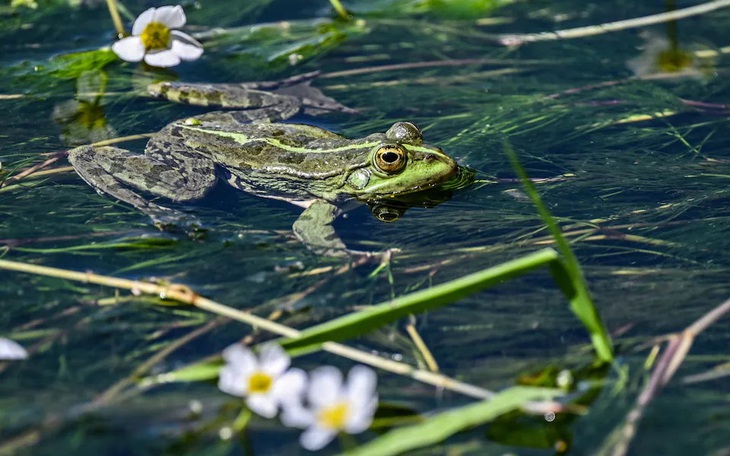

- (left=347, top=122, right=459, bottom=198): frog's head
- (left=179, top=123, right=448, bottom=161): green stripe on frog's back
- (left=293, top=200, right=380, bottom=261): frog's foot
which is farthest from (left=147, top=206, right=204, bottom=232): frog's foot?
(left=347, top=122, right=459, bottom=198): frog's head

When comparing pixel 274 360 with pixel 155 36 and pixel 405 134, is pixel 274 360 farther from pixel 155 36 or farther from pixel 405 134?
pixel 155 36

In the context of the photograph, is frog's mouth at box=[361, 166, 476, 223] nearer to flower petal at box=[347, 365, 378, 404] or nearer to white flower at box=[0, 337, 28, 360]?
flower petal at box=[347, 365, 378, 404]

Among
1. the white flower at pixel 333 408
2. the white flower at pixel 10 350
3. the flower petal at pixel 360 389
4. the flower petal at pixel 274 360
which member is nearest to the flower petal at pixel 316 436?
the white flower at pixel 333 408

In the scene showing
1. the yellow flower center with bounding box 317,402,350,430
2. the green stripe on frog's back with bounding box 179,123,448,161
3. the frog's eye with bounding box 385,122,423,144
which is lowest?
the yellow flower center with bounding box 317,402,350,430

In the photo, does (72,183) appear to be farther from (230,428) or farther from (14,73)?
(230,428)

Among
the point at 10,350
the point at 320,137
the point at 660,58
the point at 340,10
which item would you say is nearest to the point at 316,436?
the point at 10,350
